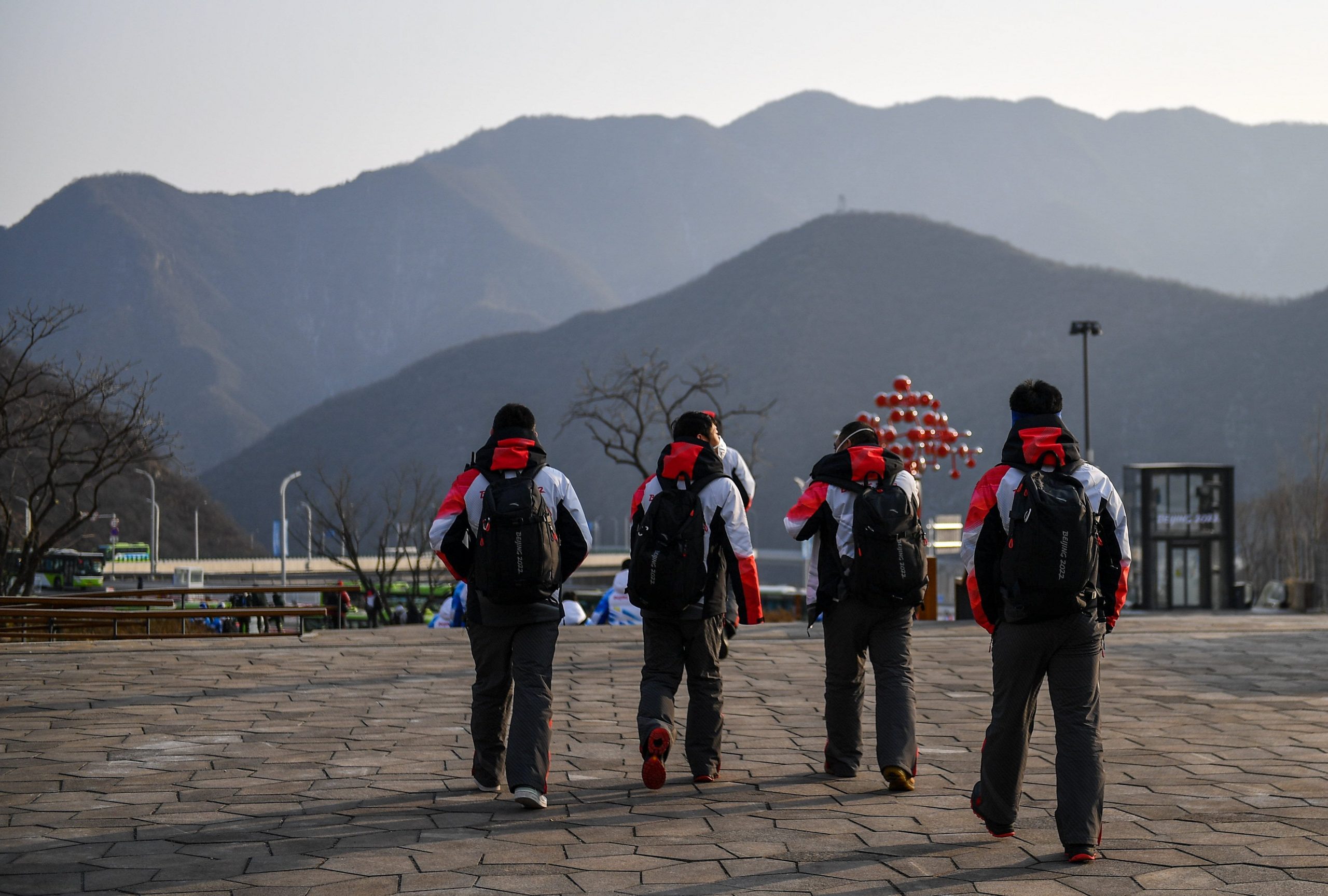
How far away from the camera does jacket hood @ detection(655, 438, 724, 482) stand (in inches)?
260

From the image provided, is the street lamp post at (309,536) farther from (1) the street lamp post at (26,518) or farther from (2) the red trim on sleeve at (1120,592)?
(2) the red trim on sleeve at (1120,592)

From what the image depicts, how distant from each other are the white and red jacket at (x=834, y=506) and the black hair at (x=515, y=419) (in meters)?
1.37

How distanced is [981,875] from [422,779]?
3071 mm

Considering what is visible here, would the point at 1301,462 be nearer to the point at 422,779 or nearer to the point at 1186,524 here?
the point at 1186,524

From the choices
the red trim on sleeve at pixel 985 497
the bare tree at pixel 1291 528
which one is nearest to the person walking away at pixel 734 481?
the red trim on sleeve at pixel 985 497

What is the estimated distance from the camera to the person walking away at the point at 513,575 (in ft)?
20.0

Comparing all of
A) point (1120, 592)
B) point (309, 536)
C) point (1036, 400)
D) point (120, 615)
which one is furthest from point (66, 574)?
point (1120, 592)

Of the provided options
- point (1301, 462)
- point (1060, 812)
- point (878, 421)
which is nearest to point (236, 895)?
point (1060, 812)

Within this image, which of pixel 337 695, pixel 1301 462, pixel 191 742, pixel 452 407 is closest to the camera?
pixel 191 742

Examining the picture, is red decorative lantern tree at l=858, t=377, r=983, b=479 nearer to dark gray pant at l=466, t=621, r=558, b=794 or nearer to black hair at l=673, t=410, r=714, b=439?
black hair at l=673, t=410, r=714, b=439

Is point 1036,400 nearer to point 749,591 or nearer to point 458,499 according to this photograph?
point 749,591

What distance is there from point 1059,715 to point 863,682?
151 cm

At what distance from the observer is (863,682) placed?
6.54 m

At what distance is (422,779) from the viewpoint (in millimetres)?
6766
